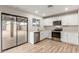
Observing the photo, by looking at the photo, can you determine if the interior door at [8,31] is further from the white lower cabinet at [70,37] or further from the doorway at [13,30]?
the white lower cabinet at [70,37]

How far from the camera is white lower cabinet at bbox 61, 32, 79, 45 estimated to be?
435cm

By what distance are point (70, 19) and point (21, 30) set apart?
353 centimetres

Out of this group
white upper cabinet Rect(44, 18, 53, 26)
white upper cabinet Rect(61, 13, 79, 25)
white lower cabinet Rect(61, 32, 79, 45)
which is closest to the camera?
white lower cabinet Rect(61, 32, 79, 45)

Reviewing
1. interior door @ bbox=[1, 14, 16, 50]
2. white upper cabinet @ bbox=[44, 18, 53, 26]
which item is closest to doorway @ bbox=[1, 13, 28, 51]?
interior door @ bbox=[1, 14, 16, 50]

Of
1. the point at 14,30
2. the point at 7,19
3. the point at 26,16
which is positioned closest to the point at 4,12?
the point at 7,19

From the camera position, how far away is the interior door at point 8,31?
348cm

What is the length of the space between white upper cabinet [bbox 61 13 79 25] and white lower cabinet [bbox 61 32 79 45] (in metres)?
0.82

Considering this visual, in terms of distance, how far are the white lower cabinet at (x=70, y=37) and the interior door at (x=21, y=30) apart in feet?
9.02

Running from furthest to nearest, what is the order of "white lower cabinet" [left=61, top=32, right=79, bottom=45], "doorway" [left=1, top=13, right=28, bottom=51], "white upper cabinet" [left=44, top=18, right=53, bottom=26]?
"white upper cabinet" [left=44, top=18, right=53, bottom=26] → "white lower cabinet" [left=61, top=32, right=79, bottom=45] → "doorway" [left=1, top=13, right=28, bottom=51]

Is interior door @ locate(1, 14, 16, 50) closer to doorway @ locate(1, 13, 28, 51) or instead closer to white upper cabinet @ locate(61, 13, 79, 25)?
doorway @ locate(1, 13, 28, 51)

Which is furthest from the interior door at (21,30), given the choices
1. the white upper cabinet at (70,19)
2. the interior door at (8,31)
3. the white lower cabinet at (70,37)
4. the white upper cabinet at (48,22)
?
the white upper cabinet at (70,19)

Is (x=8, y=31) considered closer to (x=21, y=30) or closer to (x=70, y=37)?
(x=21, y=30)

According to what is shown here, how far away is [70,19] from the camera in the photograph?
507 centimetres
